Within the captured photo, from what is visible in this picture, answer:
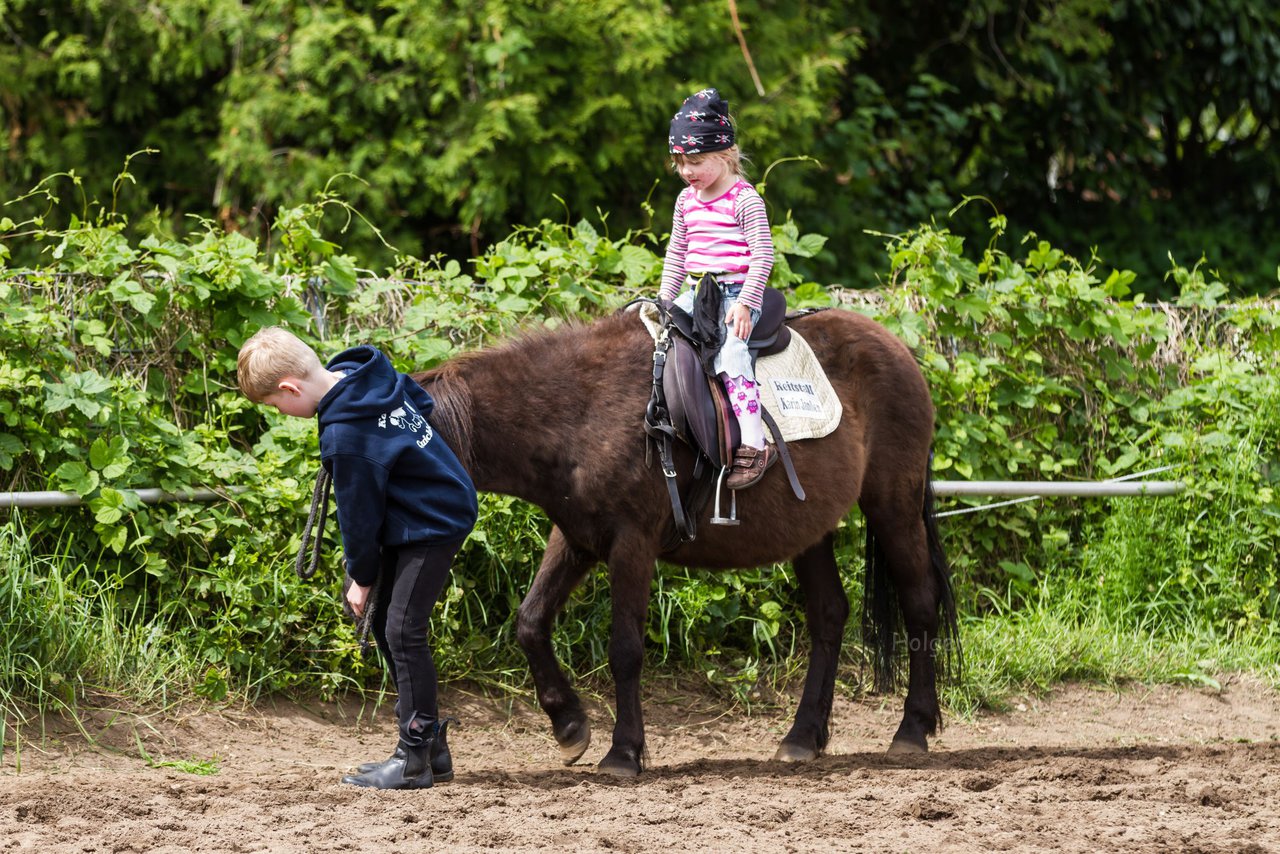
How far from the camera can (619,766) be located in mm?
4617

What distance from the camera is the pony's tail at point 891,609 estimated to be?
5.60 meters

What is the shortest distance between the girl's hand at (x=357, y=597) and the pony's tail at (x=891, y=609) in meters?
2.14

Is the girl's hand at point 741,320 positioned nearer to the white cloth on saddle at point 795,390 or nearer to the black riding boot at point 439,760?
the white cloth on saddle at point 795,390

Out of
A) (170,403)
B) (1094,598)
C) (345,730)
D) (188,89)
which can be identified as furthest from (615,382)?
(188,89)

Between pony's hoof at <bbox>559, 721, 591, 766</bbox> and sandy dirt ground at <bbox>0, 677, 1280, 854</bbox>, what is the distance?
84 mm

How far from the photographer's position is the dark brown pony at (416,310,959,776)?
4660 mm

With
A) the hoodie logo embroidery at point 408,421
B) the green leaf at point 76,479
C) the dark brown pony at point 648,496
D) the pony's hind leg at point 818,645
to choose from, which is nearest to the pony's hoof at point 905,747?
the dark brown pony at point 648,496

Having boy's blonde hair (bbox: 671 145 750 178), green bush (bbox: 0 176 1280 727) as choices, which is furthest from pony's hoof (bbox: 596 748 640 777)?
boy's blonde hair (bbox: 671 145 750 178)

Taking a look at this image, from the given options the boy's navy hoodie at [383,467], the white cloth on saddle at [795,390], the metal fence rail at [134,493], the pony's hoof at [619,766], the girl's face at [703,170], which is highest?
the girl's face at [703,170]

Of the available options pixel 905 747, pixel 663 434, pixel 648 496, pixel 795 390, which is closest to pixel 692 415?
pixel 663 434

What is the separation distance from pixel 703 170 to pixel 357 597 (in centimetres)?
182

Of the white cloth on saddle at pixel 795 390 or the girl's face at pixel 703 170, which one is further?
the white cloth on saddle at pixel 795 390

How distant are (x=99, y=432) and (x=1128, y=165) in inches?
431

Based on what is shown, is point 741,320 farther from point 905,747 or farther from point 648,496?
point 905,747
